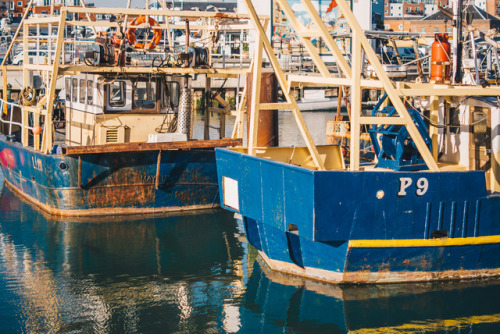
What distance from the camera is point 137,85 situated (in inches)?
703

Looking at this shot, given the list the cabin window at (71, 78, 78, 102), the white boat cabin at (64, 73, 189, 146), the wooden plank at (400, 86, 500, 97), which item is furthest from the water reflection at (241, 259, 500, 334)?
the cabin window at (71, 78, 78, 102)

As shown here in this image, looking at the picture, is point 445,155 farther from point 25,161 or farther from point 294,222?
point 25,161

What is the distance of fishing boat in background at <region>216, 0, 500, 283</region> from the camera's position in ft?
35.3

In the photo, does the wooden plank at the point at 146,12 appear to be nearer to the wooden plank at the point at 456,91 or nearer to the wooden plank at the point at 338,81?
the wooden plank at the point at 338,81

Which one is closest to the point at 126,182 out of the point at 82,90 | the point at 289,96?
the point at 82,90

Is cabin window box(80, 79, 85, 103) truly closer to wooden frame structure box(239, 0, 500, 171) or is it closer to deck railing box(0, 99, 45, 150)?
deck railing box(0, 99, 45, 150)

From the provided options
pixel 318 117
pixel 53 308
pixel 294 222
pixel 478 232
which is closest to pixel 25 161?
pixel 53 308

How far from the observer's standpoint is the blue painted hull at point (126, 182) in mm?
16266

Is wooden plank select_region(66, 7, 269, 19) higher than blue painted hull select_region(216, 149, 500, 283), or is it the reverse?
wooden plank select_region(66, 7, 269, 19)

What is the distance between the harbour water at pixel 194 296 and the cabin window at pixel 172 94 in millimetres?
4255

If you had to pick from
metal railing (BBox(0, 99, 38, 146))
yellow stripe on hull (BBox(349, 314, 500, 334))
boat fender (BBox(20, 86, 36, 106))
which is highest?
boat fender (BBox(20, 86, 36, 106))

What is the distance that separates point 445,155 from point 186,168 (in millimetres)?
6050

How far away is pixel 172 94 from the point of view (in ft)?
59.7

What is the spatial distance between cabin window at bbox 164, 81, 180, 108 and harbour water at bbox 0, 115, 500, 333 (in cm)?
425
